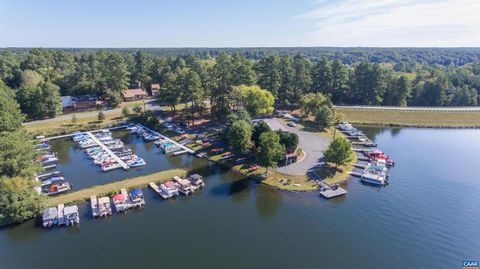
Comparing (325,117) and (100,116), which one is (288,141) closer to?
(325,117)

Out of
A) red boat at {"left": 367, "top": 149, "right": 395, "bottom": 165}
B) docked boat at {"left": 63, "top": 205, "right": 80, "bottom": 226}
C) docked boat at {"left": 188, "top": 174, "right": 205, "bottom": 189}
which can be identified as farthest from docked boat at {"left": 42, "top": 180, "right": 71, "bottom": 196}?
red boat at {"left": 367, "top": 149, "right": 395, "bottom": 165}

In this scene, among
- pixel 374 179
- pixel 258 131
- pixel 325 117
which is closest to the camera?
pixel 374 179

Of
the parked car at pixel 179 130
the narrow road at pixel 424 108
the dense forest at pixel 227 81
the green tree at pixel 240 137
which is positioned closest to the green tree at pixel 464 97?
the dense forest at pixel 227 81

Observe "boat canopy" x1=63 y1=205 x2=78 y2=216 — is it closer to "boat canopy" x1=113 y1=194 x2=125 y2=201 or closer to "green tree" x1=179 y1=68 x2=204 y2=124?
"boat canopy" x1=113 y1=194 x2=125 y2=201

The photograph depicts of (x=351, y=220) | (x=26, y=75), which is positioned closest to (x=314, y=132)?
(x=351, y=220)

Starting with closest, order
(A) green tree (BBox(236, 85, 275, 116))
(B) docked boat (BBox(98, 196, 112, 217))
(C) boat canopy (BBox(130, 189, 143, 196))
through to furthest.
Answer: (B) docked boat (BBox(98, 196, 112, 217)) < (C) boat canopy (BBox(130, 189, 143, 196)) < (A) green tree (BBox(236, 85, 275, 116))

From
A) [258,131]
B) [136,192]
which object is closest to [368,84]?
[258,131]
